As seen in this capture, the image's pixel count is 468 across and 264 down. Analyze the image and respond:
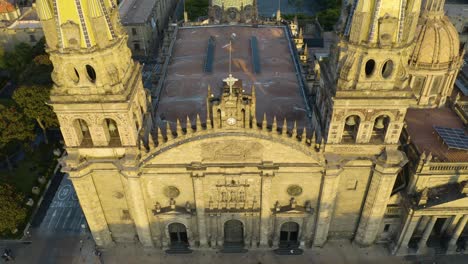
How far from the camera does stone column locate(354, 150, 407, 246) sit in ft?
153

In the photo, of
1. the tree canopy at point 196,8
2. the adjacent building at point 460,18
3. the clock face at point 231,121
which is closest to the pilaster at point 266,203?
the clock face at point 231,121

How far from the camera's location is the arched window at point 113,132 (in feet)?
155

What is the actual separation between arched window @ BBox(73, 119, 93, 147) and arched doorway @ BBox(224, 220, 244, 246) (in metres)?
22.3

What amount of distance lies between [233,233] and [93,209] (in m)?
20.1

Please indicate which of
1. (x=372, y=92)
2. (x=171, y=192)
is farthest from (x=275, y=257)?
(x=372, y=92)

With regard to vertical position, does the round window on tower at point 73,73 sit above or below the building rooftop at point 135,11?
above

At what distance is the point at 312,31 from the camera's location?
411 feet

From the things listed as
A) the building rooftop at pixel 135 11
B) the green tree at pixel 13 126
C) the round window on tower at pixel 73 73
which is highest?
the round window on tower at pixel 73 73

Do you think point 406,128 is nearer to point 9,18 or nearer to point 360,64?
point 360,64

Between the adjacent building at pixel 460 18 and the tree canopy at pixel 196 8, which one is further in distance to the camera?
the tree canopy at pixel 196 8

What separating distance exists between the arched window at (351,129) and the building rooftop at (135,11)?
78133 mm

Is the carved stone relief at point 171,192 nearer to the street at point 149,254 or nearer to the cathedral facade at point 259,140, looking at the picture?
the cathedral facade at point 259,140

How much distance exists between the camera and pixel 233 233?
57.8m

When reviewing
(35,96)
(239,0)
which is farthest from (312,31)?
(35,96)
